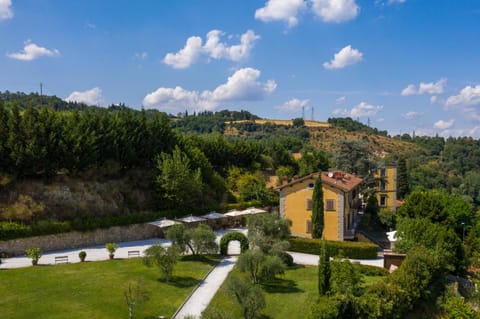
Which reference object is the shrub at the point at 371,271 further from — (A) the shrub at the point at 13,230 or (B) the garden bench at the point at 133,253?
(A) the shrub at the point at 13,230

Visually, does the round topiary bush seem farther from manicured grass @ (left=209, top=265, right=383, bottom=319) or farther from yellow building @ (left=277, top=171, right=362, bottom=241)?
yellow building @ (left=277, top=171, right=362, bottom=241)

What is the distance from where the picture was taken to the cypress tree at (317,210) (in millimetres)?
35781

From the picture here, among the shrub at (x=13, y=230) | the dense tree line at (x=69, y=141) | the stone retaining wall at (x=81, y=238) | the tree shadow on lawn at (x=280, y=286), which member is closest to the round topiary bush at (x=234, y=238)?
the tree shadow on lawn at (x=280, y=286)

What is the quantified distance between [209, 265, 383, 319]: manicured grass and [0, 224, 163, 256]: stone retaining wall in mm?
17208

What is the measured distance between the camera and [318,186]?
118 feet

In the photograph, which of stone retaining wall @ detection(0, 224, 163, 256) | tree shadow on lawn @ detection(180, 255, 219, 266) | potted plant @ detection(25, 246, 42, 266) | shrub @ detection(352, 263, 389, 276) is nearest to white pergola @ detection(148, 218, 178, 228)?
stone retaining wall @ detection(0, 224, 163, 256)

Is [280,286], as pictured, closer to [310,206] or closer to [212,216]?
[310,206]

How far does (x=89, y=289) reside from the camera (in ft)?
73.3

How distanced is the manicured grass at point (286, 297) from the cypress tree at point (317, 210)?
8230 mm

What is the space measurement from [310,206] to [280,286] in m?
14.7

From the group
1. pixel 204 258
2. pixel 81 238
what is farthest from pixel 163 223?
pixel 204 258

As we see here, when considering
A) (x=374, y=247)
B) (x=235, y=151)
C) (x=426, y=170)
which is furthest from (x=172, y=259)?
(x=426, y=170)

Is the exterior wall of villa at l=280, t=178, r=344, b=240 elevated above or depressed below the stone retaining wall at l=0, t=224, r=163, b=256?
above

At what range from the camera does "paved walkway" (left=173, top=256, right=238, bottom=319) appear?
20.0m
